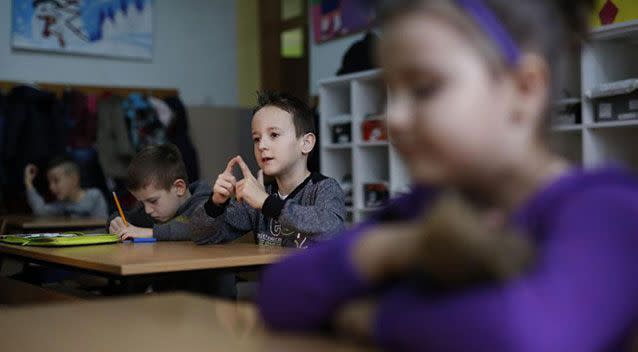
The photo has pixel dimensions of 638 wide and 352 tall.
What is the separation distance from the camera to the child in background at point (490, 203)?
533mm

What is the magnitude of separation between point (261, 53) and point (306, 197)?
5321 mm

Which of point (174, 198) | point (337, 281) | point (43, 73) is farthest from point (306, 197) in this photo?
point (43, 73)

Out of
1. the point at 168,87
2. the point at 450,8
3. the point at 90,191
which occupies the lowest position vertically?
the point at 90,191

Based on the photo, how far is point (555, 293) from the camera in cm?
53

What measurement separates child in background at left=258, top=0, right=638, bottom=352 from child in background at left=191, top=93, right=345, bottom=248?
1.44 meters

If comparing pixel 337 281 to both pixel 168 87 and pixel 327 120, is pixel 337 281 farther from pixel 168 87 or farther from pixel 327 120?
pixel 168 87

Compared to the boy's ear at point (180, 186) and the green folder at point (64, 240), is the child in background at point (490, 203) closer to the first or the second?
the green folder at point (64, 240)

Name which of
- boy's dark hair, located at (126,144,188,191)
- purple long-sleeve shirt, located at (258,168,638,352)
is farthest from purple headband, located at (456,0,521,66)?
boy's dark hair, located at (126,144,188,191)

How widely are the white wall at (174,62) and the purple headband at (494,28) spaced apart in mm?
6347

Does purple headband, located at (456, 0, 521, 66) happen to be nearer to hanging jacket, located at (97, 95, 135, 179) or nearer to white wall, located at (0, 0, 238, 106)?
hanging jacket, located at (97, 95, 135, 179)

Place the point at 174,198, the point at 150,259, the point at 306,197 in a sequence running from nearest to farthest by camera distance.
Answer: the point at 150,259 < the point at 306,197 < the point at 174,198

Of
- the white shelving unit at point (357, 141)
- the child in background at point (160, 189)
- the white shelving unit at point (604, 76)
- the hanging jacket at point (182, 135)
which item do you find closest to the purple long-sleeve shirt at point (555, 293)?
the child in background at point (160, 189)

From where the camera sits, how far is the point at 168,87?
7.12 m

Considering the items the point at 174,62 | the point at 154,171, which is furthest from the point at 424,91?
the point at 174,62
